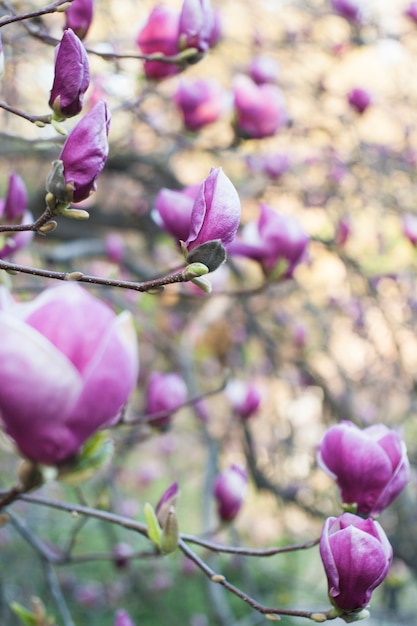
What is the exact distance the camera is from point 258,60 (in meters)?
1.61

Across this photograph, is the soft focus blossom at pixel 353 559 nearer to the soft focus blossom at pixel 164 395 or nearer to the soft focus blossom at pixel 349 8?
the soft focus blossom at pixel 164 395

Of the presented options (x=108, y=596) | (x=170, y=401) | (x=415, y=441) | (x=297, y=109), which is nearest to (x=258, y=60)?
(x=170, y=401)

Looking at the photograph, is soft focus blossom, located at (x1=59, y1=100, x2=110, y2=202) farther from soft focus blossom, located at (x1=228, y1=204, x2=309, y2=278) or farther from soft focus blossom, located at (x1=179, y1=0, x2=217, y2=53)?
soft focus blossom, located at (x1=228, y1=204, x2=309, y2=278)

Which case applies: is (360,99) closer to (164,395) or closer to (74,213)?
(164,395)

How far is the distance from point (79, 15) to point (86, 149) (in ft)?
1.34

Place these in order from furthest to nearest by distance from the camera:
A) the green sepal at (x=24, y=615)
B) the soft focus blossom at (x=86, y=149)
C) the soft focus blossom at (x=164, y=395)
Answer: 1. the soft focus blossom at (x=164, y=395)
2. the green sepal at (x=24, y=615)
3. the soft focus blossom at (x=86, y=149)

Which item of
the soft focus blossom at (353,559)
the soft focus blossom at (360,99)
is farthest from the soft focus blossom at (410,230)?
the soft focus blossom at (353,559)

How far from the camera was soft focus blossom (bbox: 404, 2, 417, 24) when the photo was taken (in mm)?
2045

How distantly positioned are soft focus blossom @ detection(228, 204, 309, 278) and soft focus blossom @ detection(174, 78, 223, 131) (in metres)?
0.36

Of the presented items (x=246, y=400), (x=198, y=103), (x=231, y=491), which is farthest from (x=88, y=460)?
(x=246, y=400)

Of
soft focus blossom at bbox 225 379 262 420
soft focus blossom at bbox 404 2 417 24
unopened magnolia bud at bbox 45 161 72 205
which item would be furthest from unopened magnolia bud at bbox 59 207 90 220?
soft focus blossom at bbox 404 2 417 24

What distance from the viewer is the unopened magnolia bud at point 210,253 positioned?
1.93ft

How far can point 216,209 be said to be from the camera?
599 mm

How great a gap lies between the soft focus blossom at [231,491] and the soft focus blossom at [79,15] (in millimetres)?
700
